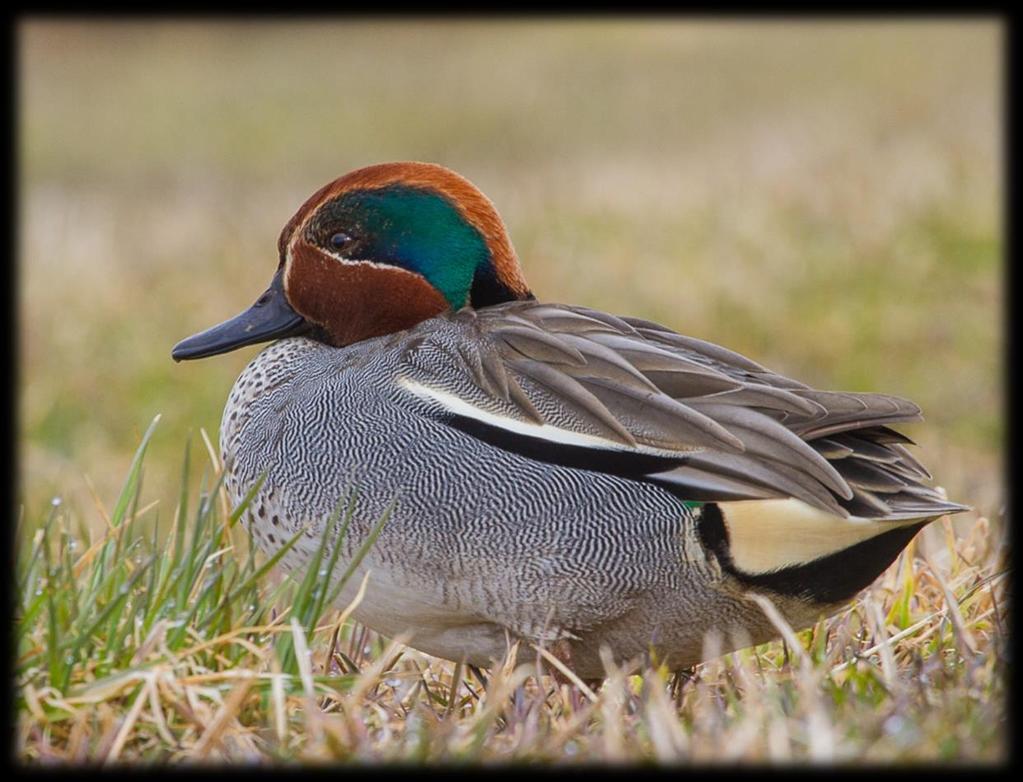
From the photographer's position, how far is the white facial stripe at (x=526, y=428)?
3.15 metres

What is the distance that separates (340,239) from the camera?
380cm

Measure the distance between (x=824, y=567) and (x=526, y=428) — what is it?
0.71 m

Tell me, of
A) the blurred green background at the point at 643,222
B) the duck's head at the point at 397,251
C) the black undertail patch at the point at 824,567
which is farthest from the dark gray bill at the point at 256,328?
the black undertail patch at the point at 824,567

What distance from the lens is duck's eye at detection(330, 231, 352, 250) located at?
12.5 ft

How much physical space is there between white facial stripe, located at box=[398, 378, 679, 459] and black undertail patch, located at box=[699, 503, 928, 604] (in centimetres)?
18

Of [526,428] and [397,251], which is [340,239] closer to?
[397,251]

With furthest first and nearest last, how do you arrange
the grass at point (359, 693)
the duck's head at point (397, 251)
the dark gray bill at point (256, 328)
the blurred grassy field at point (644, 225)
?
the blurred grassy field at point (644, 225), the dark gray bill at point (256, 328), the duck's head at point (397, 251), the grass at point (359, 693)

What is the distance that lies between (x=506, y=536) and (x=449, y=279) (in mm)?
893

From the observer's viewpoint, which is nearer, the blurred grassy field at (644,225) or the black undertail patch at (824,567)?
the black undertail patch at (824,567)

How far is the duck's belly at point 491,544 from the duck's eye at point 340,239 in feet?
1.96

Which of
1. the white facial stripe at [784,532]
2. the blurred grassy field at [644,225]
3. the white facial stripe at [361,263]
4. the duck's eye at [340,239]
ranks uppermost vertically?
the duck's eye at [340,239]

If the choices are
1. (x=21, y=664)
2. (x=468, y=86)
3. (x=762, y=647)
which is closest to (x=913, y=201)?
(x=762, y=647)

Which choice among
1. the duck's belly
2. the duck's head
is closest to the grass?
the duck's belly

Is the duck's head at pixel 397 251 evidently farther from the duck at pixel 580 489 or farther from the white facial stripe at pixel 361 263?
the duck at pixel 580 489
